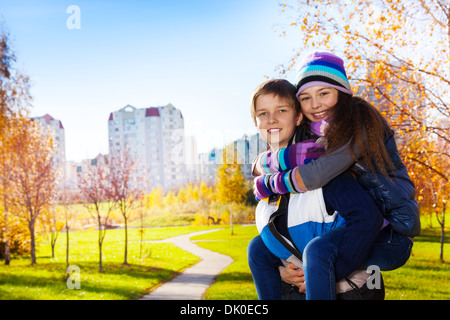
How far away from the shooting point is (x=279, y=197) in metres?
1.82

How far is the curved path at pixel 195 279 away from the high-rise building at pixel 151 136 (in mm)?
9313

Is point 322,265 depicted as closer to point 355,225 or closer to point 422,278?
point 355,225

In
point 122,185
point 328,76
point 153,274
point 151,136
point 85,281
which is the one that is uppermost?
point 151,136

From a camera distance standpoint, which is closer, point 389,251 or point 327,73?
point 389,251

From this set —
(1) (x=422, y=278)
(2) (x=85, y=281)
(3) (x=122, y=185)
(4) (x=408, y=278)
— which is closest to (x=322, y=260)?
(4) (x=408, y=278)

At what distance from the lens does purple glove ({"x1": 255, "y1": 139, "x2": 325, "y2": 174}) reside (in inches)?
67.9

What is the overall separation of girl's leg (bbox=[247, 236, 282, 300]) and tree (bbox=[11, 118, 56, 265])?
15.5 m

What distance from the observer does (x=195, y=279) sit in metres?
12.8

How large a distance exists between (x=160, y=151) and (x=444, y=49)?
79.6 feet

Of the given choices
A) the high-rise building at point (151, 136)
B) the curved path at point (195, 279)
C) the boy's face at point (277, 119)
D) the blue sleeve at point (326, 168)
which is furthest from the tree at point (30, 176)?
the blue sleeve at point (326, 168)

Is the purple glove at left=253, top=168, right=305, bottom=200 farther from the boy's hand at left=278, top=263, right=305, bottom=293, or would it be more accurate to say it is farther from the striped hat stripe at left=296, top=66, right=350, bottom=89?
the striped hat stripe at left=296, top=66, right=350, bottom=89

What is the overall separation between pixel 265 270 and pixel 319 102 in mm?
873

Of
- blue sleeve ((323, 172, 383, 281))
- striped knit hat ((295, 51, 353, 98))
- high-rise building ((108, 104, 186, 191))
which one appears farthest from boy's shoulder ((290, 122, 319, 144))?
high-rise building ((108, 104, 186, 191))
